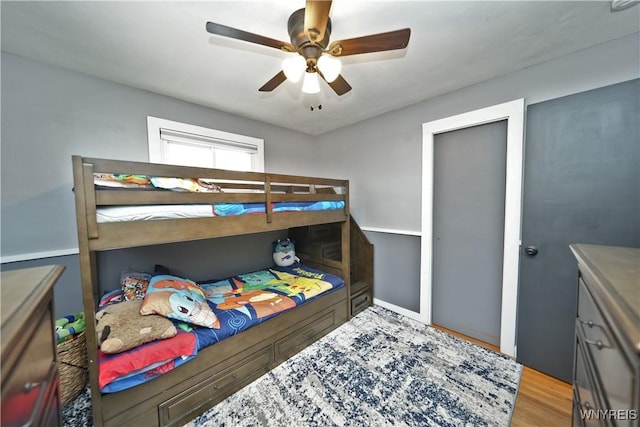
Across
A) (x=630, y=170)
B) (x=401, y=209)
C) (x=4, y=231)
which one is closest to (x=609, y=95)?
(x=630, y=170)

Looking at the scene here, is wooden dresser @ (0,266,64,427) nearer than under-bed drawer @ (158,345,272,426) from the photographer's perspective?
Yes

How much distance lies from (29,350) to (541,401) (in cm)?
263

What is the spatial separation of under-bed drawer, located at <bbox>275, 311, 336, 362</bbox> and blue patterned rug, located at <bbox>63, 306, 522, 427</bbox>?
61mm

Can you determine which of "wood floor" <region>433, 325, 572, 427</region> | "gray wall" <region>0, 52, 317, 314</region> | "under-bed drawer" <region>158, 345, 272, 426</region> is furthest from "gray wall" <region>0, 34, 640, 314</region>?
"under-bed drawer" <region>158, 345, 272, 426</region>

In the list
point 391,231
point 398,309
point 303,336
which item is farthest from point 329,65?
point 398,309

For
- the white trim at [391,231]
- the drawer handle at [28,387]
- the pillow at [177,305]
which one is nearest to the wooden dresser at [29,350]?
the drawer handle at [28,387]

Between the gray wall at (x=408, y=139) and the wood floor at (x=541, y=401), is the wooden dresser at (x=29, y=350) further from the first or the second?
the gray wall at (x=408, y=139)

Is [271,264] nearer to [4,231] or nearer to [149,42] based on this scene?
[4,231]

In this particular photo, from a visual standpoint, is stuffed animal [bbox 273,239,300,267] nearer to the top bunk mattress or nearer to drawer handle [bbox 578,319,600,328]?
the top bunk mattress

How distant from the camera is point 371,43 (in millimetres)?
1182

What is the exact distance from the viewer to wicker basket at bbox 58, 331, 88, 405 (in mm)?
1445

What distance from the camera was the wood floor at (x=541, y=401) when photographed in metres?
1.38

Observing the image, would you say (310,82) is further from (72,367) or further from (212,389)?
(72,367)

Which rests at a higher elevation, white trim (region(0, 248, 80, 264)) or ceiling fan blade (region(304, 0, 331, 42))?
ceiling fan blade (region(304, 0, 331, 42))
